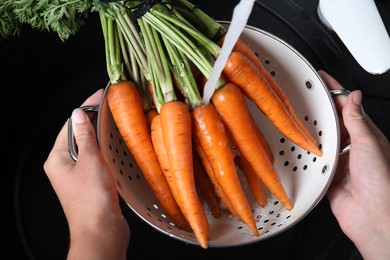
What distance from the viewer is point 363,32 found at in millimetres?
849

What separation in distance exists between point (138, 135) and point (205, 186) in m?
0.20

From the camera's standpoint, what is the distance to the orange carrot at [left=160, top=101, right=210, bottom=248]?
741mm

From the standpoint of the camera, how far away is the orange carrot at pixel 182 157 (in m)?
0.74

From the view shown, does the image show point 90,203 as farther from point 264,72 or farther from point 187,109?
point 264,72

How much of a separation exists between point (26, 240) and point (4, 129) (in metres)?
0.28

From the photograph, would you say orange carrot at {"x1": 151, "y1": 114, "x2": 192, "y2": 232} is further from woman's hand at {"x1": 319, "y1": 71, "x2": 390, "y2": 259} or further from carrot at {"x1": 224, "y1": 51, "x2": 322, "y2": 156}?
woman's hand at {"x1": 319, "y1": 71, "x2": 390, "y2": 259}

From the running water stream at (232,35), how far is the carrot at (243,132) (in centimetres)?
3

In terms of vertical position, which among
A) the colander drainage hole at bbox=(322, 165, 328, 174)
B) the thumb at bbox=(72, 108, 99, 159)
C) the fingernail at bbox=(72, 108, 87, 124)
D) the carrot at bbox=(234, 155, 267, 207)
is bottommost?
the carrot at bbox=(234, 155, 267, 207)

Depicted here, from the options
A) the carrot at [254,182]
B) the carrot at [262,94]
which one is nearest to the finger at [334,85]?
the carrot at [262,94]

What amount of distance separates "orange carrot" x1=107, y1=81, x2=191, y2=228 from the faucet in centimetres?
46

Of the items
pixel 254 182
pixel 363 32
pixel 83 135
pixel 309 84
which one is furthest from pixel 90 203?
pixel 363 32

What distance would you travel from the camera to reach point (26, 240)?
0.94m

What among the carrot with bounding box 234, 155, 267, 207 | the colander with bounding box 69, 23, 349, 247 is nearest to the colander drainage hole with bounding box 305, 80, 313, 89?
the colander with bounding box 69, 23, 349, 247

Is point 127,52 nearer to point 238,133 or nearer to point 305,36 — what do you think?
point 238,133
